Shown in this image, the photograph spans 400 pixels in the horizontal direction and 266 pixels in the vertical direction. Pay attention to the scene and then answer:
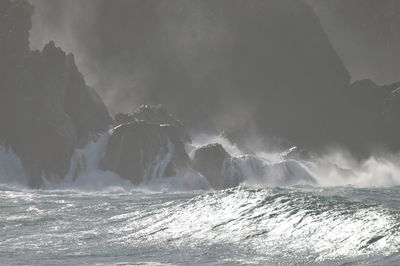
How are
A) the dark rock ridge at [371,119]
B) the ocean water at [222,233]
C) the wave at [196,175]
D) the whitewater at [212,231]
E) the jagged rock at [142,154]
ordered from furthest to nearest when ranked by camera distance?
the dark rock ridge at [371,119], the jagged rock at [142,154], the wave at [196,175], the whitewater at [212,231], the ocean water at [222,233]

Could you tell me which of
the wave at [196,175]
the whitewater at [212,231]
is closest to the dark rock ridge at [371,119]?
the wave at [196,175]

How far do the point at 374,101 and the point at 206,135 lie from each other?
4069 cm

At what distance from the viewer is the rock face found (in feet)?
374

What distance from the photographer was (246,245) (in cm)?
3872

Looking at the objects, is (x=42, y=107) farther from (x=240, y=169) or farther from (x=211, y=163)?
(x=240, y=169)

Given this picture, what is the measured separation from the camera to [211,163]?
12144 centimetres

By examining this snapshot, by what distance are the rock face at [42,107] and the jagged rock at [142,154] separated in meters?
6.62

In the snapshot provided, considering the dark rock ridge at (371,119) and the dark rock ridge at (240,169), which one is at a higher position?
the dark rock ridge at (371,119)

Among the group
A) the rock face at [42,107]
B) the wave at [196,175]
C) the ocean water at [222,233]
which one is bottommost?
the ocean water at [222,233]

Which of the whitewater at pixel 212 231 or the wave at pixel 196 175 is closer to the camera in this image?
the whitewater at pixel 212 231

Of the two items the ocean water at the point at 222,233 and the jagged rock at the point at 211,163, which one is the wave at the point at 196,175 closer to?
the jagged rock at the point at 211,163

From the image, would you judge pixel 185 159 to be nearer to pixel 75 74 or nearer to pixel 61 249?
pixel 75 74

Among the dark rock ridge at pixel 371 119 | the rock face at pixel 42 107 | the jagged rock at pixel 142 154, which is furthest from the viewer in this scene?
the dark rock ridge at pixel 371 119

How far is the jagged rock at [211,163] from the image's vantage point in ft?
394
